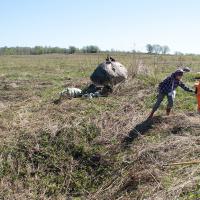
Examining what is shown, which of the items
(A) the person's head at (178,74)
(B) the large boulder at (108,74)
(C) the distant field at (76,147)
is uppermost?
(A) the person's head at (178,74)

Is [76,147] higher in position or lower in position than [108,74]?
lower

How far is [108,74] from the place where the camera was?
11414mm

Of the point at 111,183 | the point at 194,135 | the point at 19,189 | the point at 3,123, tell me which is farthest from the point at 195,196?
the point at 3,123

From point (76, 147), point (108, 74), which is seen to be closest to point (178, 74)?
point (76, 147)

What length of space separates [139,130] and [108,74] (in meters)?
3.90

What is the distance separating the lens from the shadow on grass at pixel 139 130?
7478 mm

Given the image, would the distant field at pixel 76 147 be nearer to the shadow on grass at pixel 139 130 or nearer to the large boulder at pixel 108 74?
the shadow on grass at pixel 139 130

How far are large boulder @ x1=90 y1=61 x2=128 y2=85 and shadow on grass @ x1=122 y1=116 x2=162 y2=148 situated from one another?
11.4ft

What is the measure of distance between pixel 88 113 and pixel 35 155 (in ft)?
6.73

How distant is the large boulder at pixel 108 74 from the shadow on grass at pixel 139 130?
3474mm

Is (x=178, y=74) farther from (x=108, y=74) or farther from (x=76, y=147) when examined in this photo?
(x=108, y=74)

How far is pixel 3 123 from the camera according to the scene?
28.6 ft

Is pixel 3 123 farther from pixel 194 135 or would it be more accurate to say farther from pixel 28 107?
pixel 194 135

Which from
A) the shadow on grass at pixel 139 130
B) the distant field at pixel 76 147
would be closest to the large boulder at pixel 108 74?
the distant field at pixel 76 147
